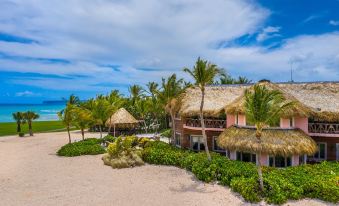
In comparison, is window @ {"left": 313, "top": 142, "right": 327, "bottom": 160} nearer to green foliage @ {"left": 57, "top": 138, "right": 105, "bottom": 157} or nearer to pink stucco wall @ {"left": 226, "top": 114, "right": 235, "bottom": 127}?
pink stucco wall @ {"left": 226, "top": 114, "right": 235, "bottom": 127}

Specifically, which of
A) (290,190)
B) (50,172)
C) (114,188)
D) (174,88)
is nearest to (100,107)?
(174,88)

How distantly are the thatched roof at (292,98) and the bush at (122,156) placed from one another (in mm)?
6328

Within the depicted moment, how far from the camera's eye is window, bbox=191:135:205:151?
28750 millimetres

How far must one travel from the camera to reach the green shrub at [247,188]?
54.1 ft

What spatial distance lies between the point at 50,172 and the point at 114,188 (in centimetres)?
753

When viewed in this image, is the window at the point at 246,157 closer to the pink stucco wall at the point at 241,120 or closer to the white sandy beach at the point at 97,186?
the pink stucco wall at the point at 241,120

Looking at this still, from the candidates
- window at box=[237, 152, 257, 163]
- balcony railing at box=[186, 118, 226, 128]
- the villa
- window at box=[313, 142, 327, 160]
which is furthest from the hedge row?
balcony railing at box=[186, 118, 226, 128]

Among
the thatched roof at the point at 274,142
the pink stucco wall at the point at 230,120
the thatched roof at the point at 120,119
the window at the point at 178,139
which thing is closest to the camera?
the thatched roof at the point at 274,142

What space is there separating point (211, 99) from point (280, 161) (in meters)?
9.19

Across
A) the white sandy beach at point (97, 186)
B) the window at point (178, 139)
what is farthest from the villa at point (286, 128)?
the white sandy beach at point (97, 186)

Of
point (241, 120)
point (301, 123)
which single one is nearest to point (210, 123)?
point (241, 120)

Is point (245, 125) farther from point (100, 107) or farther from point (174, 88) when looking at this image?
point (100, 107)

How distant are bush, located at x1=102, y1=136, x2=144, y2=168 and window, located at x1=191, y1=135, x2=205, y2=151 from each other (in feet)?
18.7

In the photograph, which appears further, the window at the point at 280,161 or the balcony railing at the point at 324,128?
the balcony railing at the point at 324,128
